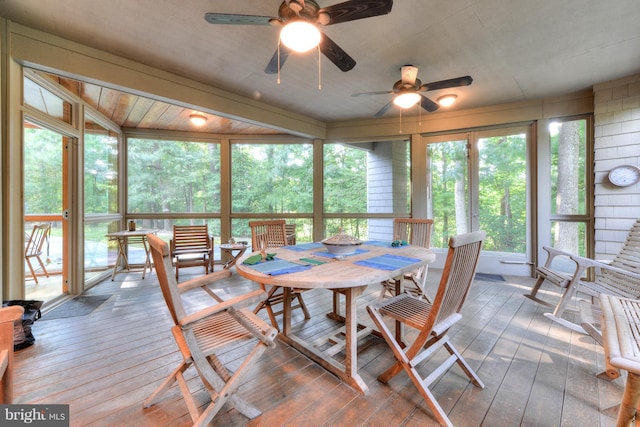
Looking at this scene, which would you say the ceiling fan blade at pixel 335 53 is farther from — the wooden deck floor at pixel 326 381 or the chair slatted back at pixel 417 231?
the wooden deck floor at pixel 326 381

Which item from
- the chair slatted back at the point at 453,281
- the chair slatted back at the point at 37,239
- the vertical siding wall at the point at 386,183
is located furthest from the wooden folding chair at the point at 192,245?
the chair slatted back at the point at 453,281

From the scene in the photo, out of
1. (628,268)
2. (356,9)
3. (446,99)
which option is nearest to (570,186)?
(628,268)

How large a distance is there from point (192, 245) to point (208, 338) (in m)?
3.25

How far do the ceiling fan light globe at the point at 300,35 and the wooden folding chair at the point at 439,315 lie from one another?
1722 mm

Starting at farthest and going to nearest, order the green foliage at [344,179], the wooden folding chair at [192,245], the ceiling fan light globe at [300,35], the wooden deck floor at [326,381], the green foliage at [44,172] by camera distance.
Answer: the green foliage at [344,179]
the wooden folding chair at [192,245]
the green foliage at [44,172]
the ceiling fan light globe at [300,35]
the wooden deck floor at [326,381]

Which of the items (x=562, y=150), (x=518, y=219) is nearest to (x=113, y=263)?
(x=518, y=219)

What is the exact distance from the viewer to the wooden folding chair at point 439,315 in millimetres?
1339

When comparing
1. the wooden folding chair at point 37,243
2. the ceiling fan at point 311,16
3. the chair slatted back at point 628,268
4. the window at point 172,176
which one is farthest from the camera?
the window at point 172,176

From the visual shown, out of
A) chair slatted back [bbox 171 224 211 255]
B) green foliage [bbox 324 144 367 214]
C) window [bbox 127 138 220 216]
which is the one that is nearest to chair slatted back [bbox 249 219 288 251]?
chair slatted back [bbox 171 224 211 255]

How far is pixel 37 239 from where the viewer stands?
3.84m

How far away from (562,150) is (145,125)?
703cm

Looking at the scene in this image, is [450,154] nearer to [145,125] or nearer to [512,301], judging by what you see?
[512,301]

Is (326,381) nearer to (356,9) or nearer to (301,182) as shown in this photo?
(356,9)

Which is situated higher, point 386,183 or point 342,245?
point 386,183
